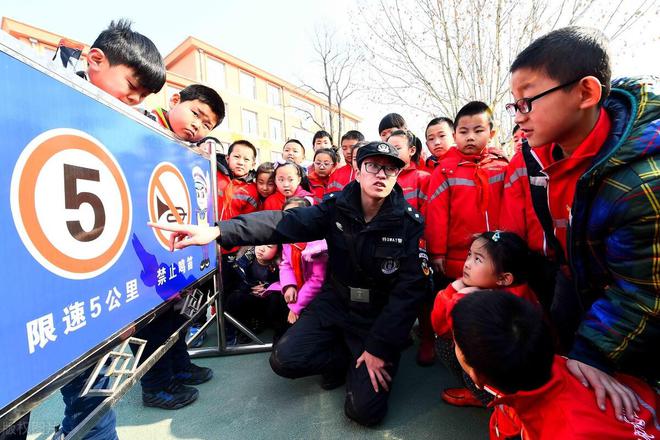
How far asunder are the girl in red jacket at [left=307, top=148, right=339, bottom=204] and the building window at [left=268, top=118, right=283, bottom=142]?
20.4 m

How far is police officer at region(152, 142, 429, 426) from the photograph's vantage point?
1938 millimetres

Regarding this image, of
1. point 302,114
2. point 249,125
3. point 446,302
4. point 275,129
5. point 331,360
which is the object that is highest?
point 302,114

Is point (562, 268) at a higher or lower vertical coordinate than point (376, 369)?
higher

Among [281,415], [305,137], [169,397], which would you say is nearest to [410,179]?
[281,415]

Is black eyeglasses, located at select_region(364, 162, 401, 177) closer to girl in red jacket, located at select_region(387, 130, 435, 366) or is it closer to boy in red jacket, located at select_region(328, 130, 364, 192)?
girl in red jacket, located at select_region(387, 130, 435, 366)

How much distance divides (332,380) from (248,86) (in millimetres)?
24140

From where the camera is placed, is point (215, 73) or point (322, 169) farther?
point (215, 73)

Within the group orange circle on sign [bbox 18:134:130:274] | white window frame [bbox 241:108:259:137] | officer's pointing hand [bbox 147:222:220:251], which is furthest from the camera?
white window frame [bbox 241:108:259:137]

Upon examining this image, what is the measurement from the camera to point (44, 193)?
889 millimetres

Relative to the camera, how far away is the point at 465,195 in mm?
2441

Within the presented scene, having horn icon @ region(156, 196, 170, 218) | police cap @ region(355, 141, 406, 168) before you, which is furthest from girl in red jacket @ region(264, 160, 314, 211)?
horn icon @ region(156, 196, 170, 218)

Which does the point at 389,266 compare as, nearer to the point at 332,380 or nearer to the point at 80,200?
the point at 332,380

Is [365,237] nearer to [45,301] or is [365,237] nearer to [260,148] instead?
[45,301]

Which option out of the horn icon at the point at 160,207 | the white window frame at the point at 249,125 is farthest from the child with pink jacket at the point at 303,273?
the white window frame at the point at 249,125
